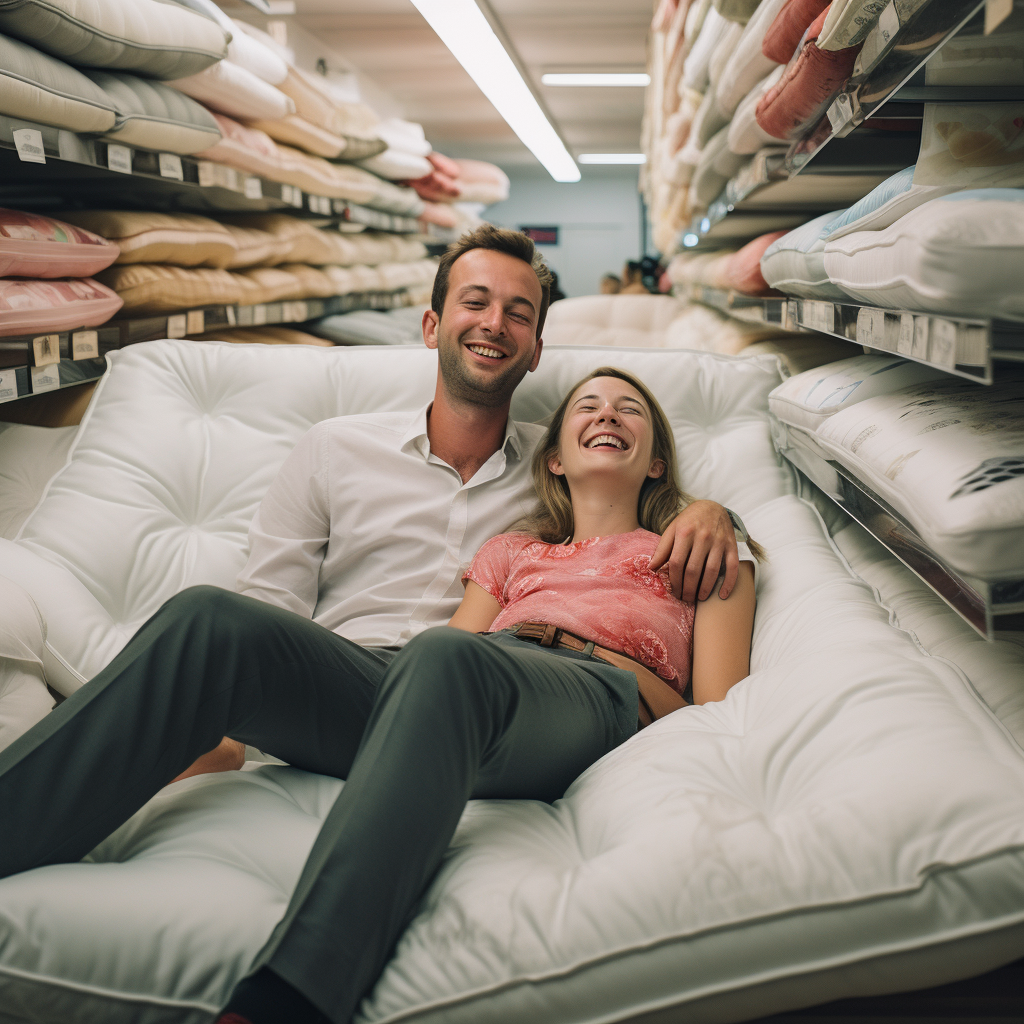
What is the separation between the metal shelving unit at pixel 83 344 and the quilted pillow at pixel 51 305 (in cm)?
3

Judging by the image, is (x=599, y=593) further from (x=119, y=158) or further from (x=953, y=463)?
(x=119, y=158)

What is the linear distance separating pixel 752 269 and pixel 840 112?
884 millimetres

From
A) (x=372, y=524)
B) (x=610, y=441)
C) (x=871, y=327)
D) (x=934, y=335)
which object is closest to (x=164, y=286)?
(x=372, y=524)

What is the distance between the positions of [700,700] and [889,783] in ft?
1.59

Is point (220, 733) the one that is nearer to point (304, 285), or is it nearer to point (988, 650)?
point (988, 650)

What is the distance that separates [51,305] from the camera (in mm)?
1790

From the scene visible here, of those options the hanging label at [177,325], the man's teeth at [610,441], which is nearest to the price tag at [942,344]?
the man's teeth at [610,441]

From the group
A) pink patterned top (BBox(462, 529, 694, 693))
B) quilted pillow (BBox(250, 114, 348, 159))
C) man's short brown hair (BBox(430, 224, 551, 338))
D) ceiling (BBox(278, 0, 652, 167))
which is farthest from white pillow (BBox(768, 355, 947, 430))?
ceiling (BBox(278, 0, 652, 167))

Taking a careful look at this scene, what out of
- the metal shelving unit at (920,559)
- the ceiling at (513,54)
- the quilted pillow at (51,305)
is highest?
the ceiling at (513,54)

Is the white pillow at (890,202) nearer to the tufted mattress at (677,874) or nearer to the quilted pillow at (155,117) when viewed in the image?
the tufted mattress at (677,874)

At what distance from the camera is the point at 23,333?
1.74 m

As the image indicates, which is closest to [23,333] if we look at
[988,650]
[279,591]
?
[279,591]

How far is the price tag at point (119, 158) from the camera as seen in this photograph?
1.98 meters

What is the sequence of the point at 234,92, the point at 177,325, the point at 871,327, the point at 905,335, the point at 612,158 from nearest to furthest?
1. the point at 905,335
2. the point at 871,327
3. the point at 177,325
4. the point at 234,92
5. the point at 612,158
